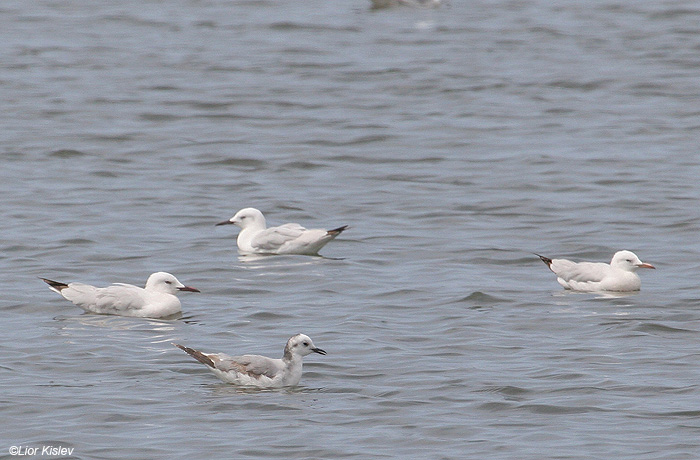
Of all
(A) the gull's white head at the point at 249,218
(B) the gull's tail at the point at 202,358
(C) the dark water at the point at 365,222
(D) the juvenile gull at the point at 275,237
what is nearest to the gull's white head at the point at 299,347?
(C) the dark water at the point at 365,222

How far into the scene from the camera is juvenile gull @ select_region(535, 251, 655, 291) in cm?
1470

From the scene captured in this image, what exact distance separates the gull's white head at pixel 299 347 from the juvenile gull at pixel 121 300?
8.69ft

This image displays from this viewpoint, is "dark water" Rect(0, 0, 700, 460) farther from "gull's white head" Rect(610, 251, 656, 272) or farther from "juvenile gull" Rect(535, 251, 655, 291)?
"gull's white head" Rect(610, 251, 656, 272)

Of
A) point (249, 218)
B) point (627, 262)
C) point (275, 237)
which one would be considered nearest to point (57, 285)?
point (275, 237)

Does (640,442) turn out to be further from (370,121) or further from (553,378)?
(370,121)

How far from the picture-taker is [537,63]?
29641 mm

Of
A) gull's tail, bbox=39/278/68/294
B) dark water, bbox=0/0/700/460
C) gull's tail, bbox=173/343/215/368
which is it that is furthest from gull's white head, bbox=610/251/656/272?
gull's tail, bbox=39/278/68/294

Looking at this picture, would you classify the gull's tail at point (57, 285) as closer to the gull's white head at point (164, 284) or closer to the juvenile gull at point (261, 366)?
the gull's white head at point (164, 284)

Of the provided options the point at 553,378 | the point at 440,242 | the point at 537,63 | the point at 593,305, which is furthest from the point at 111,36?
the point at 553,378

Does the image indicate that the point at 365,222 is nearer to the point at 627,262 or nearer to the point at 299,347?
the point at 627,262

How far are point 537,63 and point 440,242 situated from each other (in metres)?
13.2

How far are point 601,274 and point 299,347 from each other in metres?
4.54

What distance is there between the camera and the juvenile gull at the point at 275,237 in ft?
54.6

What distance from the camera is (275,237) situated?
1684 centimetres
